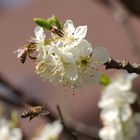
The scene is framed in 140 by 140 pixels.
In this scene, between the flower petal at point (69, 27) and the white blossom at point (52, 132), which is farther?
the white blossom at point (52, 132)

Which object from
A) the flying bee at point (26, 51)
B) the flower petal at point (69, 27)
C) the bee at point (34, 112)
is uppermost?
the flower petal at point (69, 27)

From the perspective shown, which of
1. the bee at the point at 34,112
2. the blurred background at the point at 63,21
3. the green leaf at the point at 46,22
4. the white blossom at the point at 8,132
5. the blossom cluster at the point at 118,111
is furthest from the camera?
the blurred background at the point at 63,21

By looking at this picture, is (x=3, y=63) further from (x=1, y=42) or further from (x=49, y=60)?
(x=49, y=60)

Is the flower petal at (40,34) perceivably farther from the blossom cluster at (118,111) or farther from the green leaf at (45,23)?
the blossom cluster at (118,111)

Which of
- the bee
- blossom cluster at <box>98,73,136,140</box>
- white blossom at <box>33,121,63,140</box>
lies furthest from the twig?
the bee

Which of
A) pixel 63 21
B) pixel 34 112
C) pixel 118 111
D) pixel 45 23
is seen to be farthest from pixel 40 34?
pixel 63 21

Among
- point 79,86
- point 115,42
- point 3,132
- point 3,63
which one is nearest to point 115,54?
point 115,42

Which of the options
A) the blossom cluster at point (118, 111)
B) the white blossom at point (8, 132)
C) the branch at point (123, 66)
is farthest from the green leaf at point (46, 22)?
the white blossom at point (8, 132)

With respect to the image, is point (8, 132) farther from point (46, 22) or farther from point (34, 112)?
point (46, 22)
